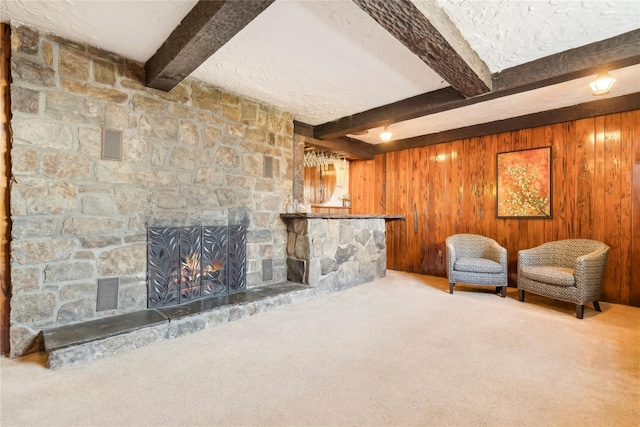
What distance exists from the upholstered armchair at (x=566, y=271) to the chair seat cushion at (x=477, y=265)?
0.25 metres

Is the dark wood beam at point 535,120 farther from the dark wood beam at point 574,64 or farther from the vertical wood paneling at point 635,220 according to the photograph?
the dark wood beam at point 574,64

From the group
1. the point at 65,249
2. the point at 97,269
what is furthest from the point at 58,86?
the point at 97,269

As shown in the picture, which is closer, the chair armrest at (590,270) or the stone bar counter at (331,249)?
the chair armrest at (590,270)

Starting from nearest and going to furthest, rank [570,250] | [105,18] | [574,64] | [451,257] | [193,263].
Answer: [105,18], [574,64], [193,263], [570,250], [451,257]

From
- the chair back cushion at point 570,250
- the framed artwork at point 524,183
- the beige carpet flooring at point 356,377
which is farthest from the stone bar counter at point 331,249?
the chair back cushion at point 570,250

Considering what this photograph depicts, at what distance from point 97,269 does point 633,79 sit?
16.7ft

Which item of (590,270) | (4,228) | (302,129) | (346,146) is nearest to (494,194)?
(590,270)

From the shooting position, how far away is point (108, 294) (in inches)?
93.8

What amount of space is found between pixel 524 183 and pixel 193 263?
4162mm

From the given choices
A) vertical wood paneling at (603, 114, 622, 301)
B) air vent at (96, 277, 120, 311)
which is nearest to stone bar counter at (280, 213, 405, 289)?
air vent at (96, 277, 120, 311)

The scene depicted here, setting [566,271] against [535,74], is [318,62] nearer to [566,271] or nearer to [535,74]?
[535,74]

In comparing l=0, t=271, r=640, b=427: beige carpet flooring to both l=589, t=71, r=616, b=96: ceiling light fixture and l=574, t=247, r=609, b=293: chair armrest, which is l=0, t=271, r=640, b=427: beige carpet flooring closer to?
l=574, t=247, r=609, b=293: chair armrest

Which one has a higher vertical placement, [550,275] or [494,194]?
[494,194]

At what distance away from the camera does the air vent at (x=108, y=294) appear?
235cm
